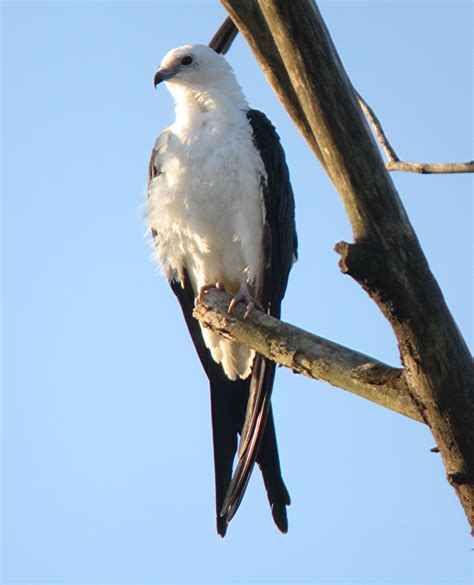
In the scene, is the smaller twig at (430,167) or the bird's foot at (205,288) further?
the bird's foot at (205,288)

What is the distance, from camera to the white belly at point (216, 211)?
504 centimetres

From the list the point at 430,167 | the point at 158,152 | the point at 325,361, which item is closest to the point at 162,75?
the point at 158,152

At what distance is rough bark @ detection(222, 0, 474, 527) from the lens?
8.63ft

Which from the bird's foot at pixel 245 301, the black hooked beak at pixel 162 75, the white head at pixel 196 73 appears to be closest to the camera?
the bird's foot at pixel 245 301

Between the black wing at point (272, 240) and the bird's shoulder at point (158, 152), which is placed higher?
the bird's shoulder at point (158, 152)

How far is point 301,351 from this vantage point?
3395mm

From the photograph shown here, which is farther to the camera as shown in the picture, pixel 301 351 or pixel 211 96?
pixel 211 96

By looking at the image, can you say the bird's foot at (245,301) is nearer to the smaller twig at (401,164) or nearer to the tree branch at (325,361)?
the tree branch at (325,361)

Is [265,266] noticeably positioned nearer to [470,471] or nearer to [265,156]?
[265,156]

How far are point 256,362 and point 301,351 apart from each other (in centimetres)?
149

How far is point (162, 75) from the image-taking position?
579 centimetres

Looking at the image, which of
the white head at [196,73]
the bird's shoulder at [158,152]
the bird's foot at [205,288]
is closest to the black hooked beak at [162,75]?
the white head at [196,73]

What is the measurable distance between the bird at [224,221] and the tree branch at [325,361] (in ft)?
3.32

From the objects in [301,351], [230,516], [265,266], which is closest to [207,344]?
[265,266]
